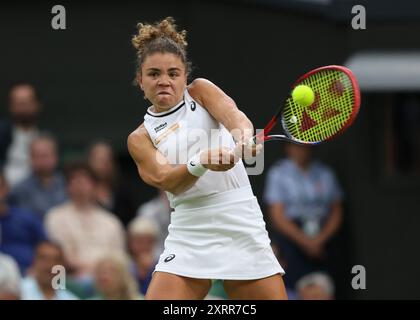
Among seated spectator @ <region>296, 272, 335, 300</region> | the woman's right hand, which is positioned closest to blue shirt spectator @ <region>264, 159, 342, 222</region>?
seated spectator @ <region>296, 272, 335, 300</region>

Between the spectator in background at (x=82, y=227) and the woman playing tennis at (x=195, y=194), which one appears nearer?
the woman playing tennis at (x=195, y=194)

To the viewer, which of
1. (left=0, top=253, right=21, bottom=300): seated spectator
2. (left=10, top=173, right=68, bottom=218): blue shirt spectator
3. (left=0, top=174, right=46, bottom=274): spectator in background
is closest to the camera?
(left=0, top=253, right=21, bottom=300): seated spectator

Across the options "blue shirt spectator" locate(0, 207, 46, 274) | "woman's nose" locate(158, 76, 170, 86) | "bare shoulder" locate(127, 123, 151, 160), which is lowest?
"blue shirt spectator" locate(0, 207, 46, 274)

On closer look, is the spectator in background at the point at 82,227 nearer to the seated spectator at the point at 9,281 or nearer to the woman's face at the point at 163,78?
the seated spectator at the point at 9,281

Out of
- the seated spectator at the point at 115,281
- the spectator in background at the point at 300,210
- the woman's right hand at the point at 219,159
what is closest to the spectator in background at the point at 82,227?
the seated spectator at the point at 115,281

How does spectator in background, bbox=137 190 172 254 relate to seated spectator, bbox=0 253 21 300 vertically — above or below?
above

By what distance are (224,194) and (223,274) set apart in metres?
0.43

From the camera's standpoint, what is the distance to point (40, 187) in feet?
34.6

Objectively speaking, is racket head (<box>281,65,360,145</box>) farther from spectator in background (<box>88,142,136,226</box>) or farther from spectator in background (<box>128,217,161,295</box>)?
spectator in background (<box>88,142,136,226</box>)

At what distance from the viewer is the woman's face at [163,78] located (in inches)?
245

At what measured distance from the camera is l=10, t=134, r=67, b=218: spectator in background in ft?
34.4

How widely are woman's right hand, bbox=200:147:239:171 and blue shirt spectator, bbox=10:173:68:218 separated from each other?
187 inches

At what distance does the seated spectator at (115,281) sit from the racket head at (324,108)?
306 centimetres

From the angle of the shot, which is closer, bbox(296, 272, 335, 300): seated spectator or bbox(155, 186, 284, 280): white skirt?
bbox(155, 186, 284, 280): white skirt
